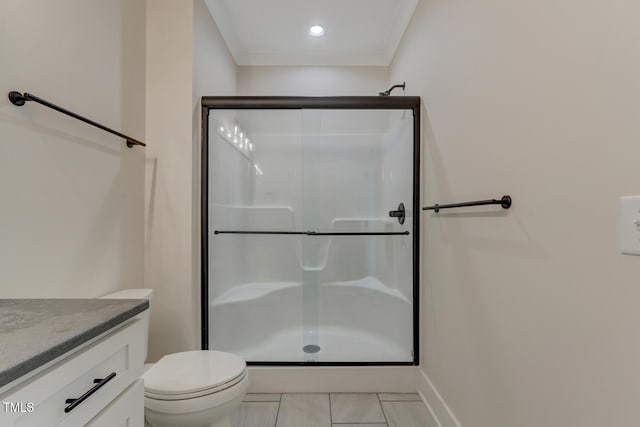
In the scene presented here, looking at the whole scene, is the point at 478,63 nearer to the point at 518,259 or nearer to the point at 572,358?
the point at 518,259

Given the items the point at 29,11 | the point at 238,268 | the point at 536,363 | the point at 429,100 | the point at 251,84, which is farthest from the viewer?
the point at 251,84

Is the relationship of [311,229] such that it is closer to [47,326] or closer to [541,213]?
[541,213]

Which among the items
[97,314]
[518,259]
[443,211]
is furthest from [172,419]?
[443,211]

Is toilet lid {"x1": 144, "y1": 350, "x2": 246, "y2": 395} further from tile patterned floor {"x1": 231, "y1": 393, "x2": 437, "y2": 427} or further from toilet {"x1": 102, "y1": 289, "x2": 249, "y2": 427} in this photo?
tile patterned floor {"x1": 231, "y1": 393, "x2": 437, "y2": 427}

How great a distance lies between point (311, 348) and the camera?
7.07 feet

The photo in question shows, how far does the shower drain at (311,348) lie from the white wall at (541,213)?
857 mm

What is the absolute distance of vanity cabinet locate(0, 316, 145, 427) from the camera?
0.50 meters

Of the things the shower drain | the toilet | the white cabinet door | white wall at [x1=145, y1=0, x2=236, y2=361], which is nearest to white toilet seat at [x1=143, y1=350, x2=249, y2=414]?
the toilet

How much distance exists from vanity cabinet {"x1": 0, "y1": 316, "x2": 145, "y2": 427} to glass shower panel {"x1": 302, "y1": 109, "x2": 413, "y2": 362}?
1.45 metres

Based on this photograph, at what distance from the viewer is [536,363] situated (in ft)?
3.03

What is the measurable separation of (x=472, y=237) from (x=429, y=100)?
3.09ft

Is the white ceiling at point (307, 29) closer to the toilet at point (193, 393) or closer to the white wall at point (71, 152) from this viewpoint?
the white wall at point (71, 152)

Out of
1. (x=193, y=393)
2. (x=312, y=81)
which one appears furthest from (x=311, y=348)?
(x=312, y=81)

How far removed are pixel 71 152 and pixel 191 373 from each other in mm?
1016
